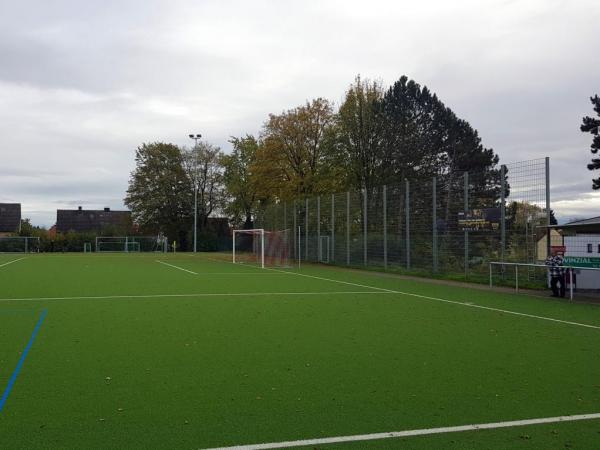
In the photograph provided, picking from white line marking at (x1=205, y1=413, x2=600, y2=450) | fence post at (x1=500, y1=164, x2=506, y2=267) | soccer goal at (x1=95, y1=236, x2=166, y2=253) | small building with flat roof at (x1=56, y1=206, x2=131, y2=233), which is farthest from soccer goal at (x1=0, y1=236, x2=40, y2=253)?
white line marking at (x1=205, y1=413, x2=600, y2=450)

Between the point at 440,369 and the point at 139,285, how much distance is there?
42.8 feet

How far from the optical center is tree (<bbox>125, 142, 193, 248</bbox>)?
71812 mm

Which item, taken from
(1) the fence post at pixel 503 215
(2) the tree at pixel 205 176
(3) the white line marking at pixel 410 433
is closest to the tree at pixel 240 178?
(2) the tree at pixel 205 176

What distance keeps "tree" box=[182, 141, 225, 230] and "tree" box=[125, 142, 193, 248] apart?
1239mm

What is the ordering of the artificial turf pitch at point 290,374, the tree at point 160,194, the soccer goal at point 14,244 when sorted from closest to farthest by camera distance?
the artificial turf pitch at point 290,374 < the soccer goal at point 14,244 < the tree at point 160,194

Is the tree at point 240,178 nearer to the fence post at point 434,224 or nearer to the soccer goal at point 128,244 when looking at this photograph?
the soccer goal at point 128,244

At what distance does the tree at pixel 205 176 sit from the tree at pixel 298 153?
30952 millimetres

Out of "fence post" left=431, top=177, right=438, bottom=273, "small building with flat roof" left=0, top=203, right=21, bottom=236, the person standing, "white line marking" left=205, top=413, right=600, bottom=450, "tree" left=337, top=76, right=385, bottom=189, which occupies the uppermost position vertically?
"tree" left=337, top=76, right=385, bottom=189

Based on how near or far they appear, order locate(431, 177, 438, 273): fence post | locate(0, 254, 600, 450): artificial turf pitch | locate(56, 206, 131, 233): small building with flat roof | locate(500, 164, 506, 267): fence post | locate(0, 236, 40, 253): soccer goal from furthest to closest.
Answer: locate(56, 206, 131, 233): small building with flat roof
locate(0, 236, 40, 253): soccer goal
locate(431, 177, 438, 273): fence post
locate(500, 164, 506, 267): fence post
locate(0, 254, 600, 450): artificial turf pitch

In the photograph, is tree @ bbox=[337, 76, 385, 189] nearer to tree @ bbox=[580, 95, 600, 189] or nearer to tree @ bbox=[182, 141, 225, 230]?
tree @ bbox=[580, 95, 600, 189]

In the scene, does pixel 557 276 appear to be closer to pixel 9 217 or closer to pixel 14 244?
pixel 14 244

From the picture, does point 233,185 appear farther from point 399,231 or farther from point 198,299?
point 198,299

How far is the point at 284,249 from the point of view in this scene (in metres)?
33.8

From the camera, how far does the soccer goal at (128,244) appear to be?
209 feet
